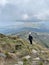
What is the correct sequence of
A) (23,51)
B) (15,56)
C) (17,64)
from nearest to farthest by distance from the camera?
(17,64) → (15,56) → (23,51)

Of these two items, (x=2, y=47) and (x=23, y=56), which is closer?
(x=23, y=56)

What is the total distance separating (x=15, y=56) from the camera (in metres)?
21.7

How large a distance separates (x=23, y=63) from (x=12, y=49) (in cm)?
650

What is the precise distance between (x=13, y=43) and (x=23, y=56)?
5256 millimetres

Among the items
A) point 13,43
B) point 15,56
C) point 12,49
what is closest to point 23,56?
point 15,56

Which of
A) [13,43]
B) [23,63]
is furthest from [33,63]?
[13,43]

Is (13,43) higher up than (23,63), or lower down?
higher up

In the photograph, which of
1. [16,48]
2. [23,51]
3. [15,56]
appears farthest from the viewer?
[16,48]

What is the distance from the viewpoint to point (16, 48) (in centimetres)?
2569

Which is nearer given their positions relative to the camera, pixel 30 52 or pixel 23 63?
pixel 23 63

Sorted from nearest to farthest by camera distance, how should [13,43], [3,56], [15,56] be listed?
[3,56], [15,56], [13,43]

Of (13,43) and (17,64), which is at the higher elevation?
(13,43)

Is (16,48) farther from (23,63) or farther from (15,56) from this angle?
(23,63)

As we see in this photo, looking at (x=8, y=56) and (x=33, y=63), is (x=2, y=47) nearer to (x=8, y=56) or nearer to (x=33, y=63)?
(x=8, y=56)
